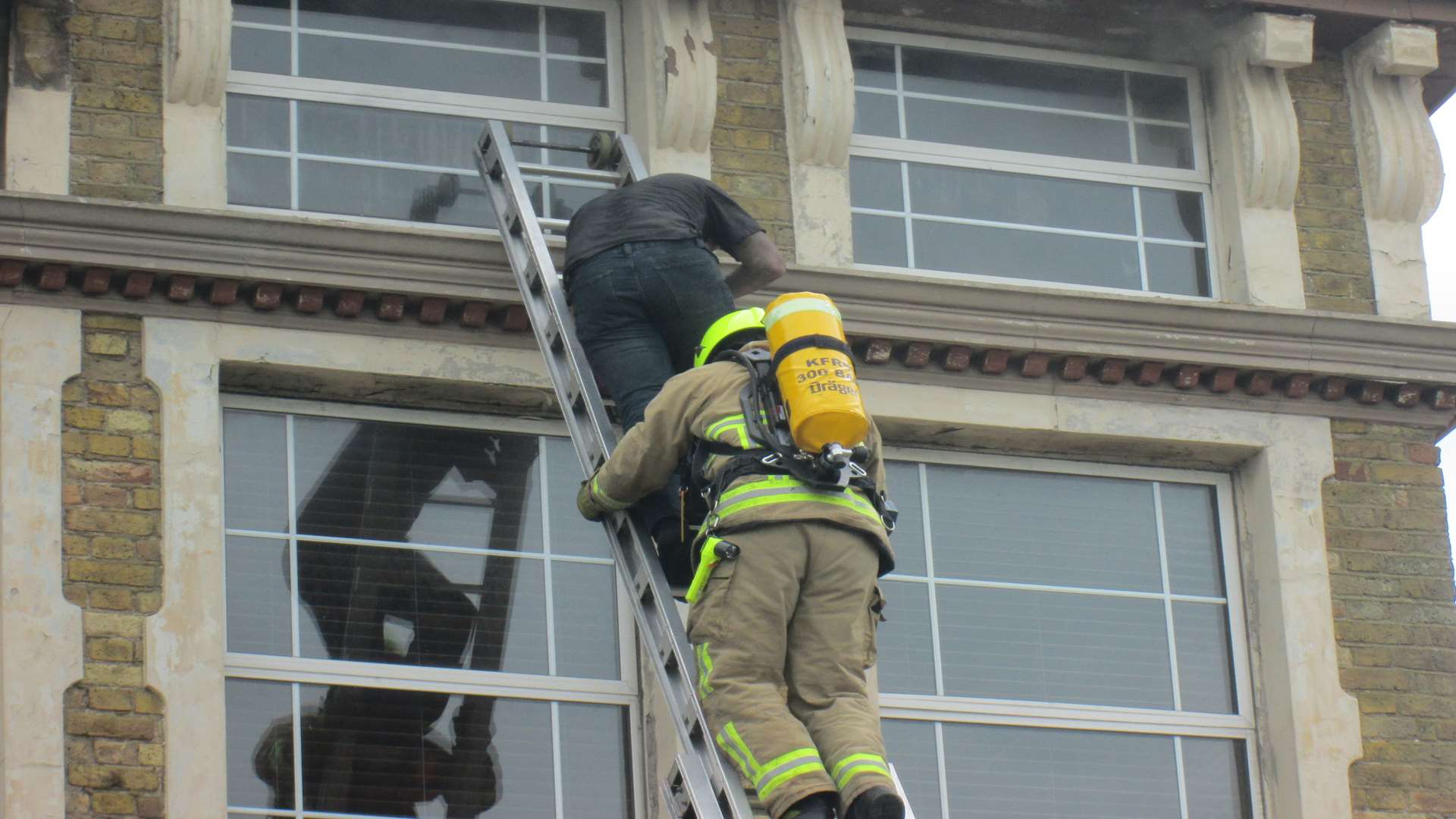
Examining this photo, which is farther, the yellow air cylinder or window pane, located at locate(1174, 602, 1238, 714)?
window pane, located at locate(1174, 602, 1238, 714)

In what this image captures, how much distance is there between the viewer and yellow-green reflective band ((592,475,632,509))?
379 inches

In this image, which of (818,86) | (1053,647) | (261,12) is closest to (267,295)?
(261,12)

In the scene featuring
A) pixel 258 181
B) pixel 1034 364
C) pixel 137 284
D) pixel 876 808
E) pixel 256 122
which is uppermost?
pixel 256 122

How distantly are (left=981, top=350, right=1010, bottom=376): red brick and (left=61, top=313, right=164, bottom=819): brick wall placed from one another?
3194 millimetres

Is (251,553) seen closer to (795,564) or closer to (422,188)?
(422,188)

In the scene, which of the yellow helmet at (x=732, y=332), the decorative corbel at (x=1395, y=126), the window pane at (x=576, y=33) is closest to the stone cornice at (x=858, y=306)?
the decorative corbel at (x=1395, y=126)

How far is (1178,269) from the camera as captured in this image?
41.4 feet

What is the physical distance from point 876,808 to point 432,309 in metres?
3.48

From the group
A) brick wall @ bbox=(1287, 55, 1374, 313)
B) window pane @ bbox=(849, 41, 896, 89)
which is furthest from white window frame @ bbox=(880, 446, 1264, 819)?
window pane @ bbox=(849, 41, 896, 89)

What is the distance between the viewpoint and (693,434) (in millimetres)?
9383

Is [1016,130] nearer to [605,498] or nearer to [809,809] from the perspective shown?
[605,498]

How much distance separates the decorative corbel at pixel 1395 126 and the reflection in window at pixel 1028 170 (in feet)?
2.27

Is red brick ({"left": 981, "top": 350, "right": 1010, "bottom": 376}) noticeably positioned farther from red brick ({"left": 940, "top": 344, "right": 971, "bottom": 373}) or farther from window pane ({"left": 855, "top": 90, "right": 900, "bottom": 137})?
window pane ({"left": 855, "top": 90, "right": 900, "bottom": 137})

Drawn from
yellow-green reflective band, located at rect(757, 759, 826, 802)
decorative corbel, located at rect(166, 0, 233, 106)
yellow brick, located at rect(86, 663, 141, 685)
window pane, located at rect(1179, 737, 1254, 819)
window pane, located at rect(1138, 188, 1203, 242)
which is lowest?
yellow-green reflective band, located at rect(757, 759, 826, 802)
